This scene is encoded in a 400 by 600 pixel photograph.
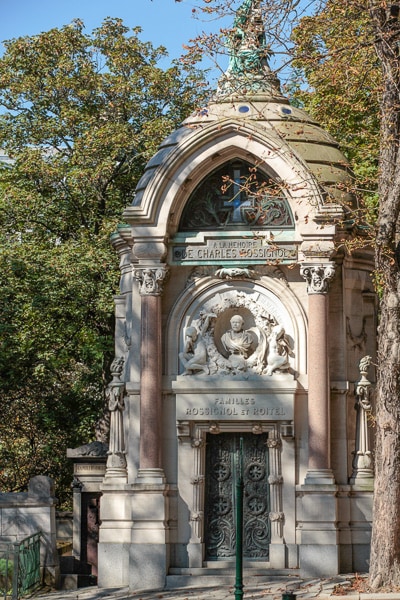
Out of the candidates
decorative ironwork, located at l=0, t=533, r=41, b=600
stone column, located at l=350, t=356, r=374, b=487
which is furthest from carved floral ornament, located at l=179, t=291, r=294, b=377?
decorative ironwork, located at l=0, t=533, r=41, b=600

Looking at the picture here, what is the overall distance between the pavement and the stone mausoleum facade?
46 cm

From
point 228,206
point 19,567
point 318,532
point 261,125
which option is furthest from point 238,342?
point 19,567

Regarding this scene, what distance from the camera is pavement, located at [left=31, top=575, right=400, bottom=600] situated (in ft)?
64.9

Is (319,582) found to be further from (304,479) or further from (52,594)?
(52,594)

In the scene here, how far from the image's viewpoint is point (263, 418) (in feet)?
72.4

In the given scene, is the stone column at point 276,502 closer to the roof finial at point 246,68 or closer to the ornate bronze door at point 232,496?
the ornate bronze door at point 232,496

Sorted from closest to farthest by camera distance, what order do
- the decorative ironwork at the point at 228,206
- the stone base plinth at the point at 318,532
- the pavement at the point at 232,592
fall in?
1. the pavement at the point at 232,592
2. the stone base plinth at the point at 318,532
3. the decorative ironwork at the point at 228,206

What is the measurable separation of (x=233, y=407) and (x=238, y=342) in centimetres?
108

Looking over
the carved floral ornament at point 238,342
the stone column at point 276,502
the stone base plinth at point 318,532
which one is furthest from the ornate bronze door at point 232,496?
the carved floral ornament at point 238,342

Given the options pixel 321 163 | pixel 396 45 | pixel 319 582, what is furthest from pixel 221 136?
pixel 319 582

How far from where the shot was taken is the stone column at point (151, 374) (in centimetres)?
2214

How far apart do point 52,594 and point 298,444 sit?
456 centimetres

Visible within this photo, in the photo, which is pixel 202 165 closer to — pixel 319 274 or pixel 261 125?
pixel 261 125

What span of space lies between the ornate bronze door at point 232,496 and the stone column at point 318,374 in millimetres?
942
